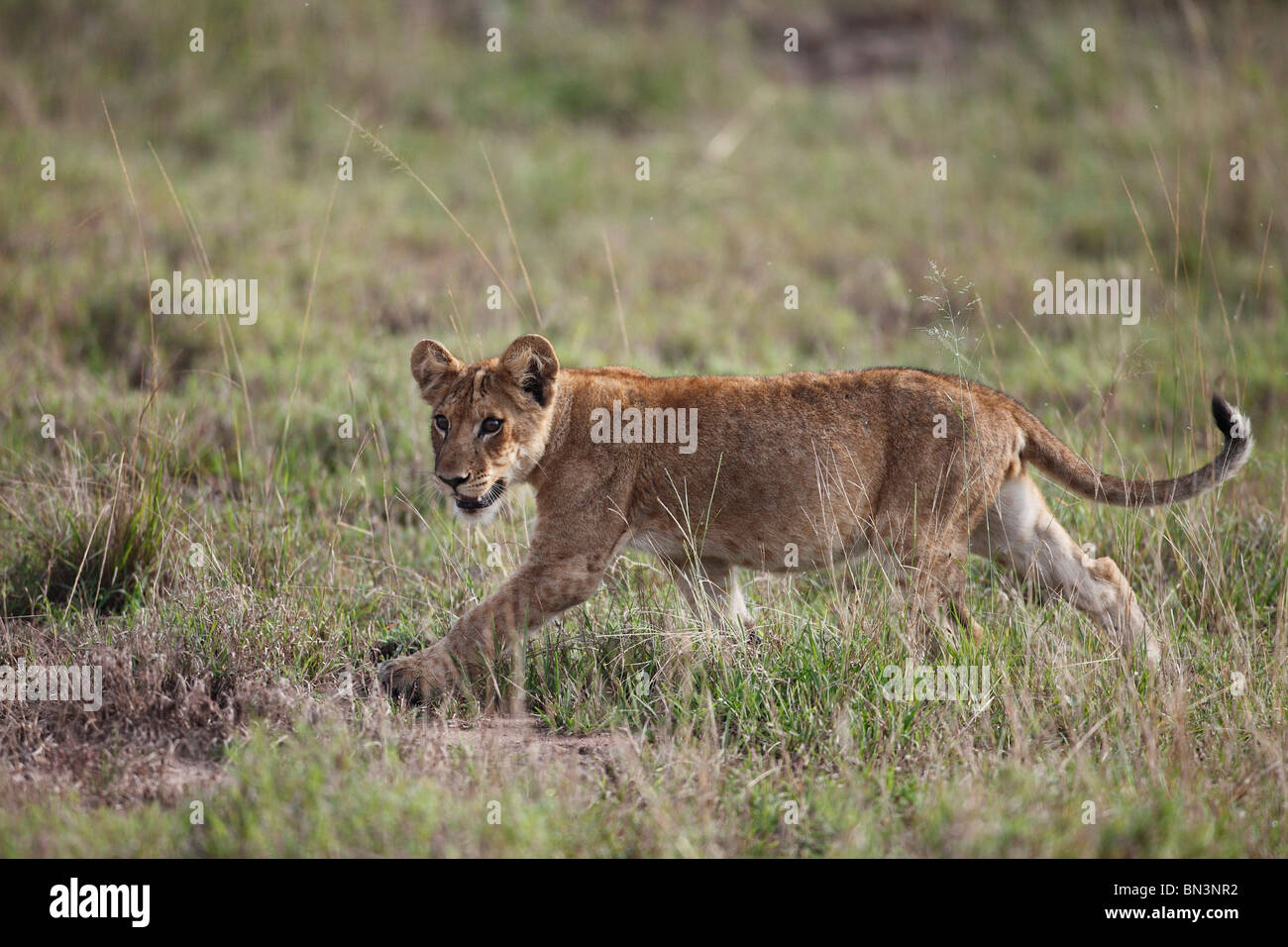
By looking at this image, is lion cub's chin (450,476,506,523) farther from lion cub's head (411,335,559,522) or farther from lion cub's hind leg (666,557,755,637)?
lion cub's hind leg (666,557,755,637)

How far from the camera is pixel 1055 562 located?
509cm

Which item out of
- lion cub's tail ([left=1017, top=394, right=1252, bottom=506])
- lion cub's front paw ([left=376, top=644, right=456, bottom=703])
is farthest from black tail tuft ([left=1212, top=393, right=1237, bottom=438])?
lion cub's front paw ([left=376, top=644, right=456, bottom=703])

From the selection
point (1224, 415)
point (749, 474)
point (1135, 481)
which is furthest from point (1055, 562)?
point (749, 474)

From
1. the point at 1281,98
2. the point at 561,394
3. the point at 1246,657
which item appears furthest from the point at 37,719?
the point at 1281,98

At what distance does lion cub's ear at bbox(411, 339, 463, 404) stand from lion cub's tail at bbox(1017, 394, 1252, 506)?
224 cm

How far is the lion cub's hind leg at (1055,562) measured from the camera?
16.4 ft

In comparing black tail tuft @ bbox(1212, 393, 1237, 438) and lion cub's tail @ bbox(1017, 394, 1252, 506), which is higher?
black tail tuft @ bbox(1212, 393, 1237, 438)

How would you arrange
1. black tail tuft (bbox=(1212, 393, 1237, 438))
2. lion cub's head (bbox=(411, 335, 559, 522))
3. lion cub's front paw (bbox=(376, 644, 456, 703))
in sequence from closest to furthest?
lion cub's front paw (bbox=(376, 644, 456, 703))
lion cub's head (bbox=(411, 335, 559, 522))
black tail tuft (bbox=(1212, 393, 1237, 438))

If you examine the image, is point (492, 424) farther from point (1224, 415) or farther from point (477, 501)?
point (1224, 415)

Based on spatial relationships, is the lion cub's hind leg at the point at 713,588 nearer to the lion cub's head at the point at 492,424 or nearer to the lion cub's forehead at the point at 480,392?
the lion cub's head at the point at 492,424

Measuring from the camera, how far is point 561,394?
16.4ft

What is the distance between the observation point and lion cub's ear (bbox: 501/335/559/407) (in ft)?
15.6

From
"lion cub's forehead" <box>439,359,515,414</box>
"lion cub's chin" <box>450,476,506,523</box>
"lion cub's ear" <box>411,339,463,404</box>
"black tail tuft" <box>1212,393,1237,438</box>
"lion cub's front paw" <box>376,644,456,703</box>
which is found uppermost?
"lion cub's ear" <box>411,339,463,404</box>

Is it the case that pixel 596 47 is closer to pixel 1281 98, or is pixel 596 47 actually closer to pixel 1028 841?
pixel 1281 98
